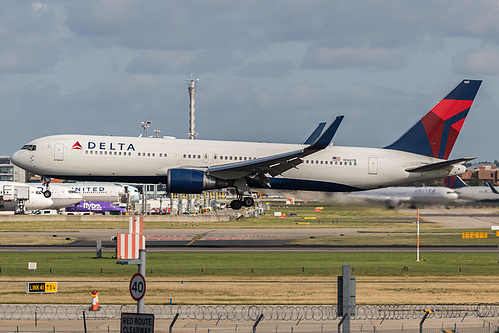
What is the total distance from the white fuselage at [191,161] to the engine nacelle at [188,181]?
132 cm

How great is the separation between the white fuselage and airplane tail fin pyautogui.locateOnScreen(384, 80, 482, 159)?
104cm

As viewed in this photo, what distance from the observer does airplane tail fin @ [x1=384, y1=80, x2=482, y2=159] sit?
2084 inches

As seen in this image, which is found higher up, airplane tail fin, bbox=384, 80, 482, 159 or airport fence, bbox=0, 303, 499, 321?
airplane tail fin, bbox=384, 80, 482, 159

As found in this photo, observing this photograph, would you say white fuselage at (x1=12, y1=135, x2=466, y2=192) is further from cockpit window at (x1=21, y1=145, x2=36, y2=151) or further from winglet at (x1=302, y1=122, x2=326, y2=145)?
winglet at (x1=302, y1=122, x2=326, y2=145)

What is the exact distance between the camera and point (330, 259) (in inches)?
1868

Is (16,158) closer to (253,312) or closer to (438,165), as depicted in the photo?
(253,312)

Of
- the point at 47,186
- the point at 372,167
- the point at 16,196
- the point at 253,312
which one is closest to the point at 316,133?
the point at 372,167

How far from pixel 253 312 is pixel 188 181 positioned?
20276 mm

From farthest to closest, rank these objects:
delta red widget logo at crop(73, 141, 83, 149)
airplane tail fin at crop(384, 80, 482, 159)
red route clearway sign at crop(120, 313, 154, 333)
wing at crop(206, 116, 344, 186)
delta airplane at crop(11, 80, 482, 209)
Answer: airplane tail fin at crop(384, 80, 482, 159) → delta red widget logo at crop(73, 141, 83, 149) → delta airplane at crop(11, 80, 482, 209) → wing at crop(206, 116, 344, 186) → red route clearway sign at crop(120, 313, 154, 333)

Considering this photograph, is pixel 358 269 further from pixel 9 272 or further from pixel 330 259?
pixel 9 272

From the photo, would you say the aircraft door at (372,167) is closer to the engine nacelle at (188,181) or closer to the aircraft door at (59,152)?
the engine nacelle at (188,181)

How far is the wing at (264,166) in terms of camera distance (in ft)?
152

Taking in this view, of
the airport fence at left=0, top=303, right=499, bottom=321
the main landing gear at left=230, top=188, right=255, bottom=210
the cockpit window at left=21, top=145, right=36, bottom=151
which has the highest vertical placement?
the cockpit window at left=21, top=145, right=36, bottom=151

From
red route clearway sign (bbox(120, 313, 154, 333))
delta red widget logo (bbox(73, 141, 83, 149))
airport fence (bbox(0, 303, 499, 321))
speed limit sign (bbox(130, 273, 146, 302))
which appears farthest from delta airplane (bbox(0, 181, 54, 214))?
speed limit sign (bbox(130, 273, 146, 302))
